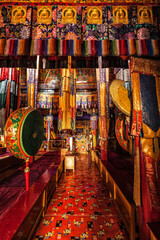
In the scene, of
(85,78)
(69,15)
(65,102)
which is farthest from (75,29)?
(85,78)

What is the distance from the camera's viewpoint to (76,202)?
253cm

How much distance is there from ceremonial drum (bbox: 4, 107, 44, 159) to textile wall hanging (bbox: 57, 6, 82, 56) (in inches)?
53.3

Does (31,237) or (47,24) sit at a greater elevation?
(47,24)

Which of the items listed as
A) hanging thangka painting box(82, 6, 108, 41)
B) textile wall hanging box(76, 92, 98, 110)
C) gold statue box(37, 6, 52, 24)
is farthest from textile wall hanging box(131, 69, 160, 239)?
textile wall hanging box(76, 92, 98, 110)

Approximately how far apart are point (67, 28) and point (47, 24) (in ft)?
1.21

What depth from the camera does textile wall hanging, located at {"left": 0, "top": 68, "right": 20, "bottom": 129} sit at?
4626 millimetres

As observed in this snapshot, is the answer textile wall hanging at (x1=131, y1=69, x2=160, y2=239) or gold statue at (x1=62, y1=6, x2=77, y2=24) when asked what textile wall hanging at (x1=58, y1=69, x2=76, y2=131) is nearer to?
gold statue at (x1=62, y1=6, x2=77, y2=24)

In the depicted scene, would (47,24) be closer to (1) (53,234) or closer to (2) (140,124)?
(2) (140,124)

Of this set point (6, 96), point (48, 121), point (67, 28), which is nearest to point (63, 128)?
point (6, 96)

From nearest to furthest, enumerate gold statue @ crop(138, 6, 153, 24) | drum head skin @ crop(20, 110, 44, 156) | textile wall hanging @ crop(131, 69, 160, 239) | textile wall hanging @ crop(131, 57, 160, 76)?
textile wall hanging @ crop(131, 69, 160, 239)
textile wall hanging @ crop(131, 57, 160, 76)
drum head skin @ crop(20, 110, 44, 156)
gold statue @ crop(138, 6, 153, 24)

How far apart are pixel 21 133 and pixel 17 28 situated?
188 cm

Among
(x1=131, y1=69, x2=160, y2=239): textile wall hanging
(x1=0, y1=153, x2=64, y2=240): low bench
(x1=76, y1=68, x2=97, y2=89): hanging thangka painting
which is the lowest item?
(x1=0, y1=153, x2=64, y2=240): low bench

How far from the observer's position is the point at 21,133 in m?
1.85

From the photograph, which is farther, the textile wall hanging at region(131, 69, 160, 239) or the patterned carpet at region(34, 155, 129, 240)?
the patterned carpet at region(34, 155, 129, 240)
